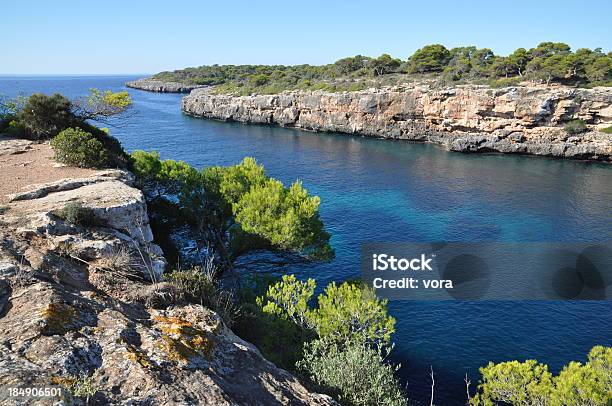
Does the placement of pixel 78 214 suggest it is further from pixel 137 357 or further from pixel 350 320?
pixel 350 320

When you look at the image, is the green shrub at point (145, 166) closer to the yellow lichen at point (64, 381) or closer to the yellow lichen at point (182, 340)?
the yellow lichen at point (182, 340)

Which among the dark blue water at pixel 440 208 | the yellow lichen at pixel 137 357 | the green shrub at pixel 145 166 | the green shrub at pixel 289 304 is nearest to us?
the yellow lichen at pixel 137 357

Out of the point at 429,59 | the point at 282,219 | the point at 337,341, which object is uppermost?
the point at 429,59

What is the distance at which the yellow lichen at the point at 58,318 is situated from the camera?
880 cm

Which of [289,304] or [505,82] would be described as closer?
[289,304]

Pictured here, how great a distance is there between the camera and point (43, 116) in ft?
88.6

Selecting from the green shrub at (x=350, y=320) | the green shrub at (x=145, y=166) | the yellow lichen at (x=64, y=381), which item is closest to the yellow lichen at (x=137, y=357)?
the yellow lichen at (x=64, y=381)

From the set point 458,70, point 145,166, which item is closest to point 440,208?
point 145,166

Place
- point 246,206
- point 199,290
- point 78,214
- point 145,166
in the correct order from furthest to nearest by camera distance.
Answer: point 145,166
point 246,206
point 78,214
point 199,290

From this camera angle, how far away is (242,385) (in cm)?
997

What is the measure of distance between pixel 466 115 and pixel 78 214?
76415 millimetres

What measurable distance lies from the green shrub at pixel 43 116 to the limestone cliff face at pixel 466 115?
217ft

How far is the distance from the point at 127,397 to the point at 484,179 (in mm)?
59848

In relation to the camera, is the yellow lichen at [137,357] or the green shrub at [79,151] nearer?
the yellow lichen at [137,357]
